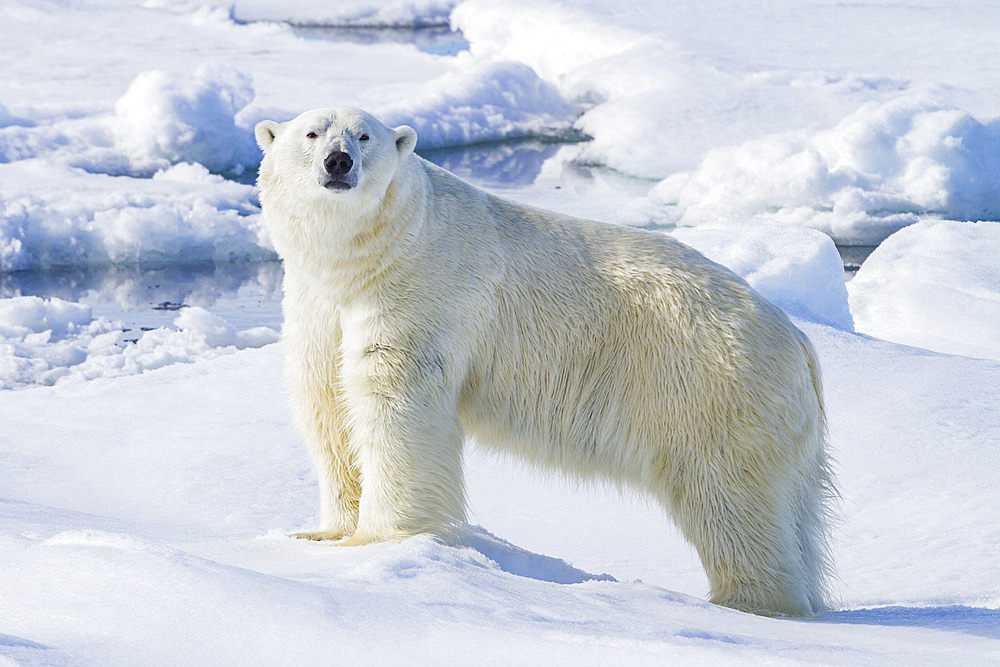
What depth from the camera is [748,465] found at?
316 centimetres

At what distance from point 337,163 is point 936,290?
561 cm

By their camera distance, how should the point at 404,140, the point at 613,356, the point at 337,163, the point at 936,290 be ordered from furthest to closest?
the point at 936,290 < the point at 613,356 < the point at 404,140 < the point at 337,163

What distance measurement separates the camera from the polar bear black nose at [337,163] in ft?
9.37

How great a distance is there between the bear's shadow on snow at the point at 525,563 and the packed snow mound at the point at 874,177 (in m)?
7.09

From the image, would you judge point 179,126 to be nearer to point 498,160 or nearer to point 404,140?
point 498,160

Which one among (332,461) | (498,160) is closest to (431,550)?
(332,461)

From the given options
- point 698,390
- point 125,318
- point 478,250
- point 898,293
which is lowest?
point 125,318

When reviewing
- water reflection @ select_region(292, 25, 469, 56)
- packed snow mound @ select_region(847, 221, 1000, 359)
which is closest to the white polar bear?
packed snow mound @ select_region(847, 221, 1000, 359)

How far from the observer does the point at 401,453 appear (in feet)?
9.84

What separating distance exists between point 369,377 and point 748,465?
3.63 feet

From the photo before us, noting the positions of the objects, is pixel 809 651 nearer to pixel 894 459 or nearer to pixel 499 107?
pixel 894 459

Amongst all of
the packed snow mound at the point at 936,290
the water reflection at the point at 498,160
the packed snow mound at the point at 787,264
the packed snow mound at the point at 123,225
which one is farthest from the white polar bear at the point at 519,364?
the water reflection at the point at 498,160

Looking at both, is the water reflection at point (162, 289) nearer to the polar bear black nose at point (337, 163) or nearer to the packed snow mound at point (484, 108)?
the packed snow mound at point (484, 108)

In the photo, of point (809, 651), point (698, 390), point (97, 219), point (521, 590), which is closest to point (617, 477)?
point (698, 390)
